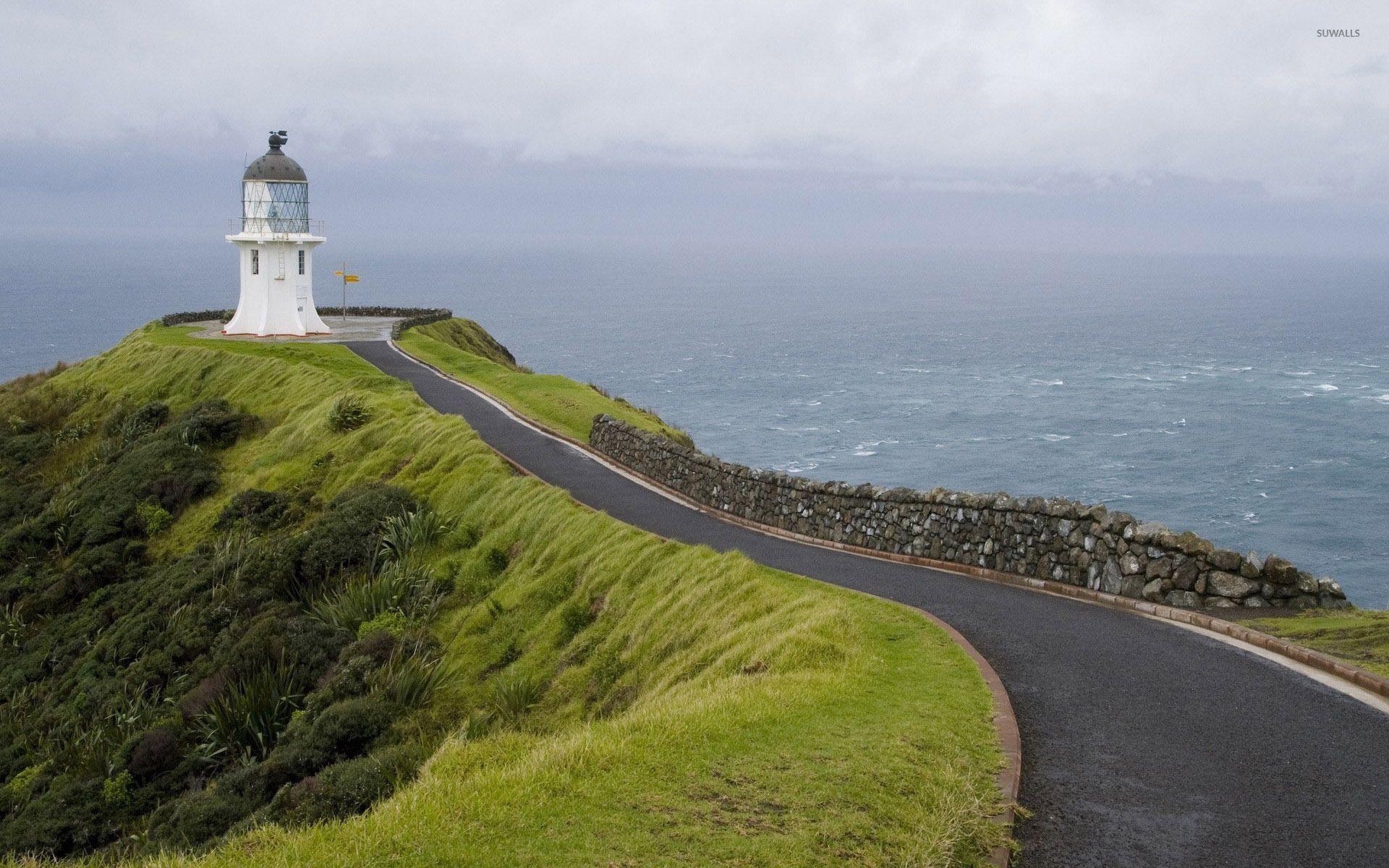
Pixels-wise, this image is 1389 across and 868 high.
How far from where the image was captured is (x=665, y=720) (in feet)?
34.4

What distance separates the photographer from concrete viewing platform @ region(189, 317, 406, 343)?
49.7 meters

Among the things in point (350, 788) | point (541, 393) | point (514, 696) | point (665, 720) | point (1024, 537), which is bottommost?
point (350, 788)

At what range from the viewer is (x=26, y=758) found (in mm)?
19250

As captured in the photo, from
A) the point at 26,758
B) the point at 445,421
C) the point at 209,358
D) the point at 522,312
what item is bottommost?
the point at 26,758

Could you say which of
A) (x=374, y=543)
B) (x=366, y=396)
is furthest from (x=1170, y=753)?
(x=366, y=396)

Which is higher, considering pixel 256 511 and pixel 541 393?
pixel 541 393

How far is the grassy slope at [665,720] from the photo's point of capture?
8164 mm

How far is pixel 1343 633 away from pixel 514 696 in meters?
10.2

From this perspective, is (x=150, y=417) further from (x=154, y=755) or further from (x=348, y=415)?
(x=154, y=755)

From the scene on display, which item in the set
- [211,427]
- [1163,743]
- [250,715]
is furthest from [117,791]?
[211,427]

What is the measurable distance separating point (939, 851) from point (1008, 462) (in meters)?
54.5

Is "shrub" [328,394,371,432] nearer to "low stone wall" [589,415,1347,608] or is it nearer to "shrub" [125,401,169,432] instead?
"shrub" [125,401,169,432]

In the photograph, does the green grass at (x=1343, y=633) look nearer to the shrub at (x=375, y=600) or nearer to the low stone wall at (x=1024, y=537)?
the low stone wall at (x=1024, y=537)

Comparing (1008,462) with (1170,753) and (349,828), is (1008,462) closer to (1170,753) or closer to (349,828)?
(1170,753)
